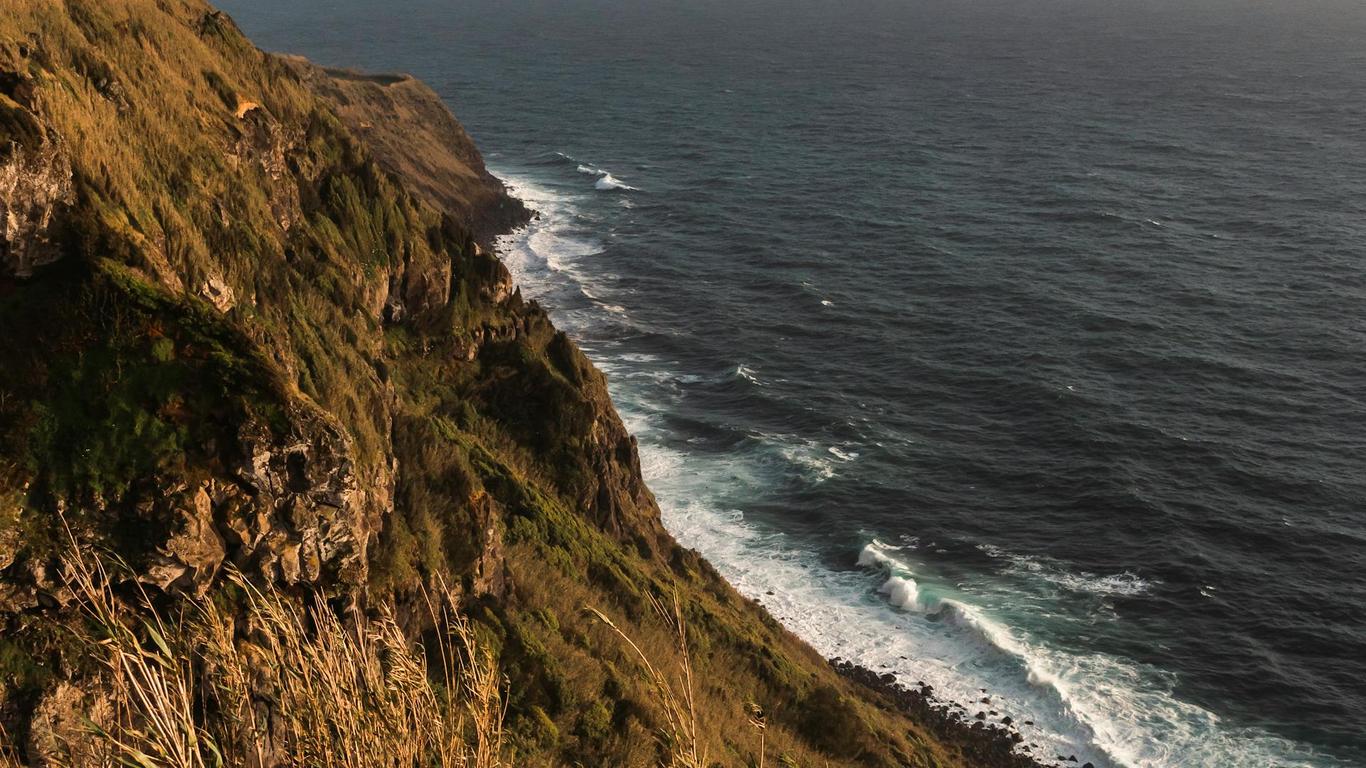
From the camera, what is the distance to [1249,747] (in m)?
42.9

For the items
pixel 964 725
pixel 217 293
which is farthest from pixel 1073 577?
pixel 217 293

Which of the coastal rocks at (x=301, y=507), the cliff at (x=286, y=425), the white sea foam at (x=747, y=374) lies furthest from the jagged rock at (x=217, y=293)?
the white sea foam at (x=747, y=374)

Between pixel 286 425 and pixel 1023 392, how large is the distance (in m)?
61.2

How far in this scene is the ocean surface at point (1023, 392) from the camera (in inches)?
1901

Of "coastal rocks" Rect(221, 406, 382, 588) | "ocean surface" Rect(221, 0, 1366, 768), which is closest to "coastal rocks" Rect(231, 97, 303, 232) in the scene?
"coastal rocks" Rect(221, 406, 382, 588)

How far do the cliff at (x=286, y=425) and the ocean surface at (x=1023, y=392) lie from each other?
9.46m

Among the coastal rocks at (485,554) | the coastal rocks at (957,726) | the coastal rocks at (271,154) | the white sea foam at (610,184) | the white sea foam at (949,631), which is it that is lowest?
the coastal rocks at (957,726)

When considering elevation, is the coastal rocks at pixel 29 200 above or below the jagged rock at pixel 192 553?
above

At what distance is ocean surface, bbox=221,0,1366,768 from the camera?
4828cm

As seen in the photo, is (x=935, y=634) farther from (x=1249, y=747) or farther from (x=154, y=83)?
(x=154, y=83)

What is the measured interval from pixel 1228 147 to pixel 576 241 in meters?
82.1

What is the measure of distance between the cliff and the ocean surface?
31.0 ft

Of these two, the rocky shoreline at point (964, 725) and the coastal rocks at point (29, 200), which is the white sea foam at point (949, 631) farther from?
the coastal rocks at point (29, 200)

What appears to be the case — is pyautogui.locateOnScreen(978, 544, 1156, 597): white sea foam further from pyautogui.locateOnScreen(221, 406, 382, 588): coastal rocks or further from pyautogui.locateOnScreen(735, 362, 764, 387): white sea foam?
pyautogui.locateOnScreen(221, 406, 382, 588): coastal rocks
